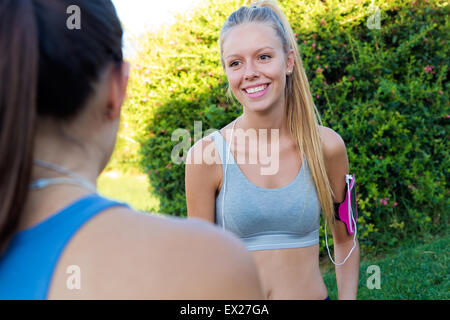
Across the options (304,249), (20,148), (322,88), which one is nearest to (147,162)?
(322,88)

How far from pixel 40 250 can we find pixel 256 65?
1747 mm

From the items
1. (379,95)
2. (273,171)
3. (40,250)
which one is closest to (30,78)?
(40,250)

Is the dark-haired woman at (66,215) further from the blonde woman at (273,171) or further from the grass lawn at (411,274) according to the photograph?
the grass lawn at (411,274)

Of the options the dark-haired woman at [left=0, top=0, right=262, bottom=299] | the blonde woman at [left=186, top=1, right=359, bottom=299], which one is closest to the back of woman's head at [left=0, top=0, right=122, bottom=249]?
the dark-haired woman at [left=0, top=0, right=262, bottom=299]

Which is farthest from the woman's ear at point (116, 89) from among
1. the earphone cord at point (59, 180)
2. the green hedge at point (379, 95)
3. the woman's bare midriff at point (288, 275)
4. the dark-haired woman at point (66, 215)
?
the green hedge at point (379, 95)

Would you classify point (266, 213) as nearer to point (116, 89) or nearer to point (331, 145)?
point (331, 145)

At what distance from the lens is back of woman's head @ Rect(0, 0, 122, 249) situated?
774 millimetres

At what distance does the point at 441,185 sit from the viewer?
14.6 feet

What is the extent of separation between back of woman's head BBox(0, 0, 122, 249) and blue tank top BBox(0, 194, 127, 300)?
1.3 inches

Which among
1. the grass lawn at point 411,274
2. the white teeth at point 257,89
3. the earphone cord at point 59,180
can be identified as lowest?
the grass lawn at point 411,274

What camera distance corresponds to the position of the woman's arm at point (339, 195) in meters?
2.39

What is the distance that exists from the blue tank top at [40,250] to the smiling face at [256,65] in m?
1.62

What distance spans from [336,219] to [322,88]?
2314 mm

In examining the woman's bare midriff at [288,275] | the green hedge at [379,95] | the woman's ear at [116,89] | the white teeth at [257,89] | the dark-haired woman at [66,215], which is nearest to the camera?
the dark-haired woman at [66,215]
